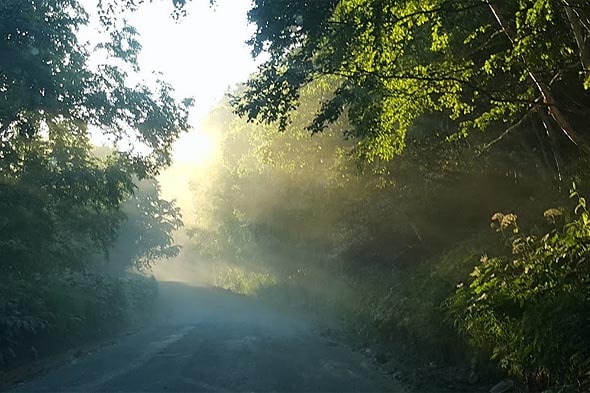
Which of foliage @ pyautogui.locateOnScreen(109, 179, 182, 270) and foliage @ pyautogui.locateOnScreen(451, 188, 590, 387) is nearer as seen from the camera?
foliage @ pyautogui.locateOnScreen(451, 188, 590, 387)

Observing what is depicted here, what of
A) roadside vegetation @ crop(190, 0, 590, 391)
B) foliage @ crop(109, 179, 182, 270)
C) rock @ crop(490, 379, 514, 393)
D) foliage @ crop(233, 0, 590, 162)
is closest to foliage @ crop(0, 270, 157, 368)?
roadside vegetation @ crop(190, 0, 590, 391)

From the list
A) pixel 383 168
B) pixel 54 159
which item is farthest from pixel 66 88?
pixel 383 168

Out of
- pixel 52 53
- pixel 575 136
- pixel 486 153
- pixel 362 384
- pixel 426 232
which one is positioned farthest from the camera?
pixel 426 232

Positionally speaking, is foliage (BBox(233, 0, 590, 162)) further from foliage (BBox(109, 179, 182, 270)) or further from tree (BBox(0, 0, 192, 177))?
foliage (BBox(109, 179, 182, 270))

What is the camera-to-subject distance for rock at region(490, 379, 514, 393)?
874cm

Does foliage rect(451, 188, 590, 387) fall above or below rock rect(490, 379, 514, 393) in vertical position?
above

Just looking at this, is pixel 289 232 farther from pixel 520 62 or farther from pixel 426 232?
pixel 520 62

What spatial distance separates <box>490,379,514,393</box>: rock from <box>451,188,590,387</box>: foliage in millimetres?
175

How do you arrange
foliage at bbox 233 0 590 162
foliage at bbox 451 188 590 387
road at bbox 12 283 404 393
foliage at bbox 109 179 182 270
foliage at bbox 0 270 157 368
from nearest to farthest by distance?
1. foliage at bbox 451 188 590 387
2. foliage at bbox 233 0 590 162
3. road at bbox 12 283 404 393
4. foliage at bbox 0 270 157 368
5. foliage at bbox 109 179 182 270

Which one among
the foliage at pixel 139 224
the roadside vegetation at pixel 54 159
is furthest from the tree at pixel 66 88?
the foliage at pixel 139 224

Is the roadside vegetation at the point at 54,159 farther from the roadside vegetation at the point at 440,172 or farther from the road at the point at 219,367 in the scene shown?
the roadside vegetation at the point at 440,172

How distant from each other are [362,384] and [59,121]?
14.5 metres

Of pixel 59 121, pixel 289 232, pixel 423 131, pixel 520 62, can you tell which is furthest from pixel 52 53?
pixel 289 232

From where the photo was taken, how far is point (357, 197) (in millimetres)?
22969
